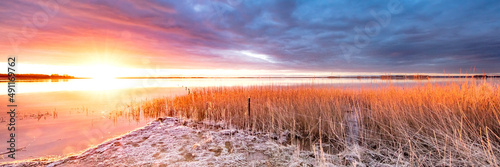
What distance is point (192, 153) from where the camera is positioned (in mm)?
4258

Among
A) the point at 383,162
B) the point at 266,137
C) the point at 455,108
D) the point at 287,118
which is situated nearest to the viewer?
the point at 383,162

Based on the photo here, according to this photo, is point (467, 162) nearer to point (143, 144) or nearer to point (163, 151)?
point (163, 151)

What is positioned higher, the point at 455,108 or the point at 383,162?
the point at 455,108

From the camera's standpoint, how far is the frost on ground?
12.5ft

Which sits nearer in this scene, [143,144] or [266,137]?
[143,144]

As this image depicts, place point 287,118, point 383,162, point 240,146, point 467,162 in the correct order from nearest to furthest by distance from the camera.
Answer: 1. point 467,162
2. point 383,162
3. point 240,146
4. point 287,118

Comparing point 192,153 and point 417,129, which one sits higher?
point 417,129

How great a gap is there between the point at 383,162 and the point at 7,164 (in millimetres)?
6827

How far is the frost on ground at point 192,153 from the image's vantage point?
12.5ft

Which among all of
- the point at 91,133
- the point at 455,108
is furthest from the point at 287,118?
the point at 91,133

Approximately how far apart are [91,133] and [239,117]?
15.7ft

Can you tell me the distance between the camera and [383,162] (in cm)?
387

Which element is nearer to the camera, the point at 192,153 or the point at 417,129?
the point at 192,153

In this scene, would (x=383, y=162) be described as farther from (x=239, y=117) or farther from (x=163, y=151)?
(x=239, y=117)
